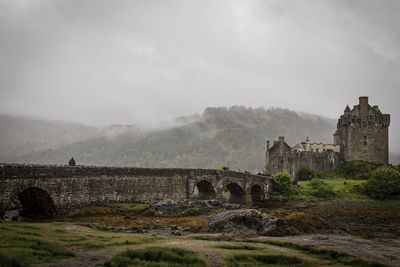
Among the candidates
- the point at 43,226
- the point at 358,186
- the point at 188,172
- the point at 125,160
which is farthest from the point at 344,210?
the point at 125,160

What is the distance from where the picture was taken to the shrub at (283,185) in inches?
A: 2660

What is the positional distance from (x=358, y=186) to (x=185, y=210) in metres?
41.9

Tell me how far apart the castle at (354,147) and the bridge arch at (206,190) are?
109 feet

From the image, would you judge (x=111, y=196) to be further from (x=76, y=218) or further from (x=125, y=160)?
(x=125, y=160)

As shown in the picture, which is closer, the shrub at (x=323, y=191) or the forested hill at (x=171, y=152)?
the shrub at (x=323, y=191)

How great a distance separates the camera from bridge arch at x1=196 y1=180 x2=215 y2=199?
52588 millimetres

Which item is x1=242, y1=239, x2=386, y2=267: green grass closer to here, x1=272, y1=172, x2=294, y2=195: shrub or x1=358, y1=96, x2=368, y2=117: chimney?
x1=272, y1=172, x2=294, y2=195: shrub

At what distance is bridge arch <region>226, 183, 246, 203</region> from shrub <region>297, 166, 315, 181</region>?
2532 cm

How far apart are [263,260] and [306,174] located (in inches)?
2630

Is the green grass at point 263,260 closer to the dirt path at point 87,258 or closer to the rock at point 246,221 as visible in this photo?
the dirt path at point 87,258

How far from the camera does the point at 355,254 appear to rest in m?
21.1

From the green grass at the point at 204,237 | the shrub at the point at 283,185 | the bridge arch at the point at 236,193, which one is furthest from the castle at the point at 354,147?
the green grass at the point at 204,237

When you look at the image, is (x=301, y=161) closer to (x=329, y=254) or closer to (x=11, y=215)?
(x=329, y=254)

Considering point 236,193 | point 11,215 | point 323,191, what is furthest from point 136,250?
point 323,191
